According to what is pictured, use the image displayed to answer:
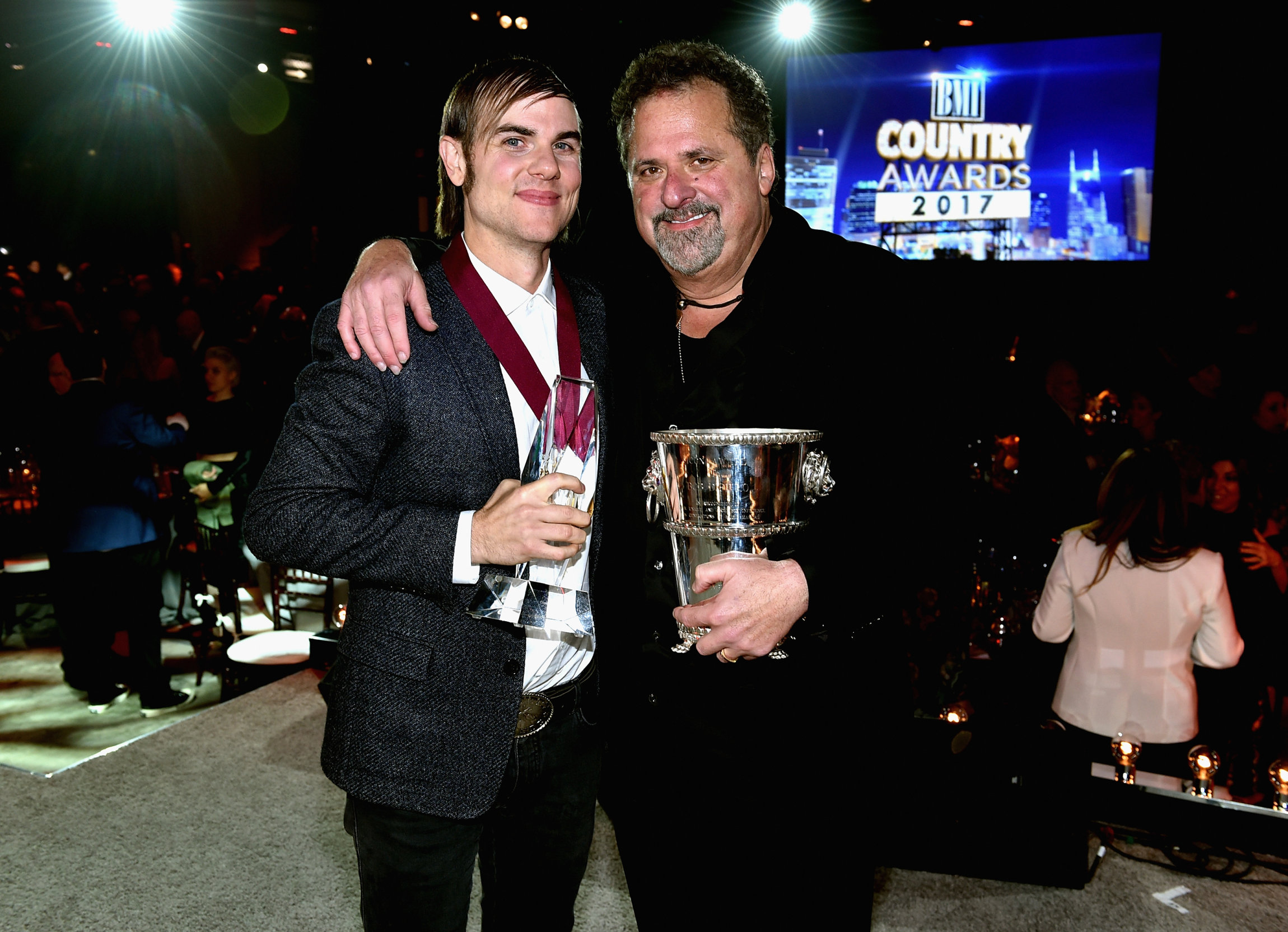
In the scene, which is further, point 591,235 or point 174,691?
point 174,691

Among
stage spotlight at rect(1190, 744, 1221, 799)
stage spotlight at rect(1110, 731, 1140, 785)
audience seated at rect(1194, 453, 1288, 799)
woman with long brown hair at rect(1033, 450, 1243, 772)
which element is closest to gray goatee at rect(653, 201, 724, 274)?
woman with long brown hair at rect(1033, 450, 1243, 772)

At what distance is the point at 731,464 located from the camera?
4.26 ft

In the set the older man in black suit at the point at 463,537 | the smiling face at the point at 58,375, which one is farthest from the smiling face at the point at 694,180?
the smiling face at the point at 58,375

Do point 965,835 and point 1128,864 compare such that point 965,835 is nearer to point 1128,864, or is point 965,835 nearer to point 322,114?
point 1128,864

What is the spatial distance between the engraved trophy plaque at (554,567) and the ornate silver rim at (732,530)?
150mm

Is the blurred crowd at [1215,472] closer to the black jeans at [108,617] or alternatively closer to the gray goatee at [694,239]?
the gray goatee at [694,239]

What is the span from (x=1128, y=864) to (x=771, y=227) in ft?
7.66

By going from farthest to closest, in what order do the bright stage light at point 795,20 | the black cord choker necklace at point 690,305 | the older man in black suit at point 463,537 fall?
the bright stage light at point 795,20 → the black cord choker necklace at point 690,305 → the older man in black suit at point 463,537

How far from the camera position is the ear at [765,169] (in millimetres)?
1727

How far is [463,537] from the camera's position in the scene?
1293mm

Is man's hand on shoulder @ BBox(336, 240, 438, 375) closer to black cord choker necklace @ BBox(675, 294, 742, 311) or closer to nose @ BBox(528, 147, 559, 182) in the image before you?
nose @ BBox(528, 147, 559, 182)

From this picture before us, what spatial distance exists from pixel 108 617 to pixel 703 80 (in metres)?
4.25

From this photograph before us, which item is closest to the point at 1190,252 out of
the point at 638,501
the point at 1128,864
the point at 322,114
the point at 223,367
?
the point at 1128,864

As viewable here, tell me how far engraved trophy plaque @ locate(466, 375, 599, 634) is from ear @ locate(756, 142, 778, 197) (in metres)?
0.65
